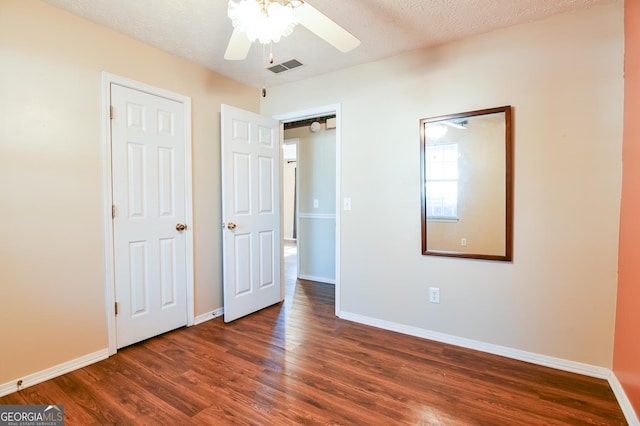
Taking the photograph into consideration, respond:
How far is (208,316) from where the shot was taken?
306 centimetres

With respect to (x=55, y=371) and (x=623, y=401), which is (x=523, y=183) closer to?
(x=623, y=401)

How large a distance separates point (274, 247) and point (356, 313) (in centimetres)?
112

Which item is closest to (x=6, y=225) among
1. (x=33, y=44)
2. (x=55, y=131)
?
(x=55, y=131)

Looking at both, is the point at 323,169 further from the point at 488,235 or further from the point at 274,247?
the point at 488,235

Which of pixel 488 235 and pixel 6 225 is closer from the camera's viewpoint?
pixel 6 225

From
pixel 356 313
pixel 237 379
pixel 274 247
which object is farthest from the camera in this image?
pixel 274 247

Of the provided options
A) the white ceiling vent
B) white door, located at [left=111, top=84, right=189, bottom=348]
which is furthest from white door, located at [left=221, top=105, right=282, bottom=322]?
the white ceiling vent

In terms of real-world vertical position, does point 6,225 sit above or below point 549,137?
below

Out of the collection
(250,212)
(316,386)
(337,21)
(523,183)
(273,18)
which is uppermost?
(337,21)

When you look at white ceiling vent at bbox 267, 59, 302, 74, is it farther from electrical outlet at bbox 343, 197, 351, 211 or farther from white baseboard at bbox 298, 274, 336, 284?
white baseboard at bbox 298, 274, 336, 284

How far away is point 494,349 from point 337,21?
8.70ft

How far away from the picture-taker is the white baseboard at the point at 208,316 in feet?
9.69

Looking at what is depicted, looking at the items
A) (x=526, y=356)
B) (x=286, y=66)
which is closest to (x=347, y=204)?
(x=286, y=66)

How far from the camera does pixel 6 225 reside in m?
1.87
